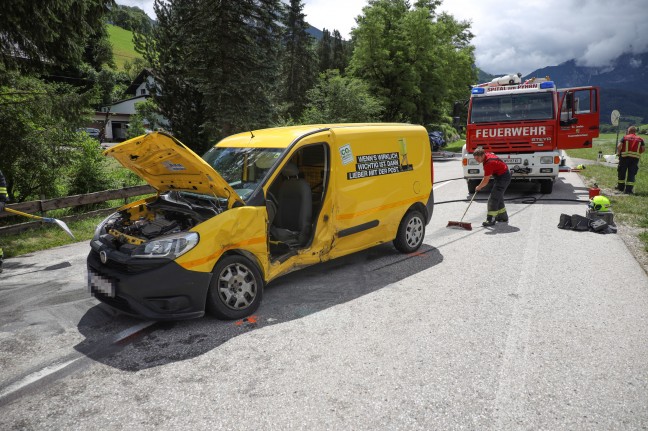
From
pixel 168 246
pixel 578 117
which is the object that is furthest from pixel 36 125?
pixel 578 117

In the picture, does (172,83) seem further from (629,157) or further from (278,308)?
(278,308)

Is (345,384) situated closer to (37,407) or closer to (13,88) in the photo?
(37,407)

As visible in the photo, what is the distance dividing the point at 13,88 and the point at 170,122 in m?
10.9

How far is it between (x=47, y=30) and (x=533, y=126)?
1122 cm

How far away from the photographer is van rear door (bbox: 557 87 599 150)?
12.5m

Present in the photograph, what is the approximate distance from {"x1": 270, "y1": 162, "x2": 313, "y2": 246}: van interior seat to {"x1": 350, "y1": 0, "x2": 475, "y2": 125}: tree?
1109 inches

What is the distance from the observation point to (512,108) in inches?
504

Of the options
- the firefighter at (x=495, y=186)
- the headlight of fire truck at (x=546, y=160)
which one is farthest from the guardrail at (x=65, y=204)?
the headlight of fire truck at (x=546, y=160)

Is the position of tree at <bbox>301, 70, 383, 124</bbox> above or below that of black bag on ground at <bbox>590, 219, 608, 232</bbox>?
above

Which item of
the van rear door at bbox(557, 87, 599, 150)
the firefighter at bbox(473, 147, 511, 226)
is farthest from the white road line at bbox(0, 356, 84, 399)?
the van rear door at bbox(557, 87, 599, 150)

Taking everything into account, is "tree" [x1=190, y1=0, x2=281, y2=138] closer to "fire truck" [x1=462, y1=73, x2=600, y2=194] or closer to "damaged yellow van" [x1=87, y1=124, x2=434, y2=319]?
"fire truck" [x1=462, y1=73, x2=600, y2=194]

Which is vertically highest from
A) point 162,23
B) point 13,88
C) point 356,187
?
point 162,23

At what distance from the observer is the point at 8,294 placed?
5.69 m

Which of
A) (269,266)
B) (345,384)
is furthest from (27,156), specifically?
(345,384)
